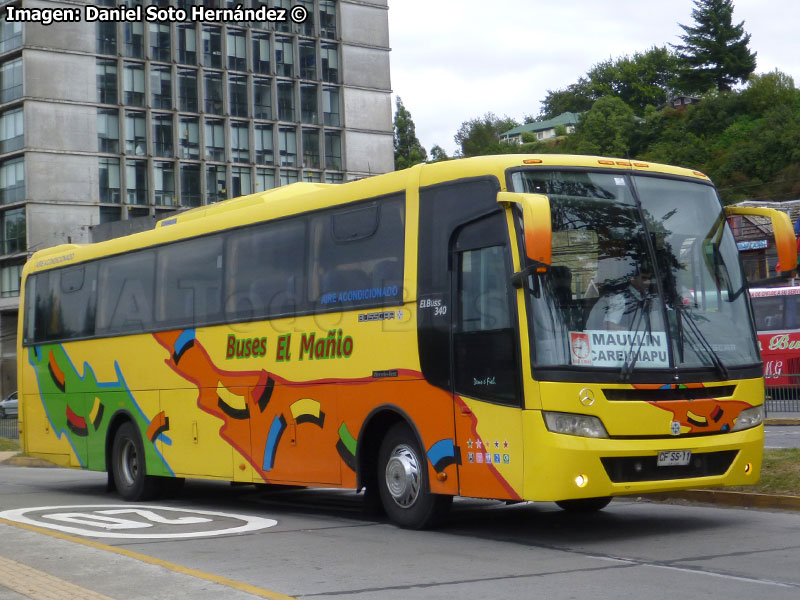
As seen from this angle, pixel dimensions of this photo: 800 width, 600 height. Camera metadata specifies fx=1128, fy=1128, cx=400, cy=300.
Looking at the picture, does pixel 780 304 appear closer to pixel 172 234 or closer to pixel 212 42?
pixel 172 234

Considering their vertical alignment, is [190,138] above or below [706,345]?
above

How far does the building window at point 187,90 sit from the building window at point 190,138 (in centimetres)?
73

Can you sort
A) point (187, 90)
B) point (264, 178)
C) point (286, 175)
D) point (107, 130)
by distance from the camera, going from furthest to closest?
point (286, 175) < point (264, 178) < point (187, 90) < point (107, 130)

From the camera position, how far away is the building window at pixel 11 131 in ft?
212

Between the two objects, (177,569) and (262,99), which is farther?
(262,99)

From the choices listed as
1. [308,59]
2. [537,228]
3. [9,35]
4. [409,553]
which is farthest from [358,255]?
[308,59]

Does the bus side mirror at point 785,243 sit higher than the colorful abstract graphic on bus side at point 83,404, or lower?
higher

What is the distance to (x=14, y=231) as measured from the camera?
6525 cm

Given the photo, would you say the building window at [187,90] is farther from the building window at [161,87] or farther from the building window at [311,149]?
the building window at [311,149]

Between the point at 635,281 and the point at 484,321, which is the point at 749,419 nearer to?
the point at 635,281

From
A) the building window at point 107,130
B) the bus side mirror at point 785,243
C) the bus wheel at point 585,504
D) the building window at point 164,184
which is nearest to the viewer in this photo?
the bus side mirror at point 785,243

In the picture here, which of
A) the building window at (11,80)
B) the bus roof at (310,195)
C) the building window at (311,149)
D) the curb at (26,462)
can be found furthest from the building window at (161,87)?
the bus roof at (310,195)

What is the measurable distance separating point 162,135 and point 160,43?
5.54 metres

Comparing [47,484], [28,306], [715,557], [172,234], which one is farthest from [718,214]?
[47,484]
